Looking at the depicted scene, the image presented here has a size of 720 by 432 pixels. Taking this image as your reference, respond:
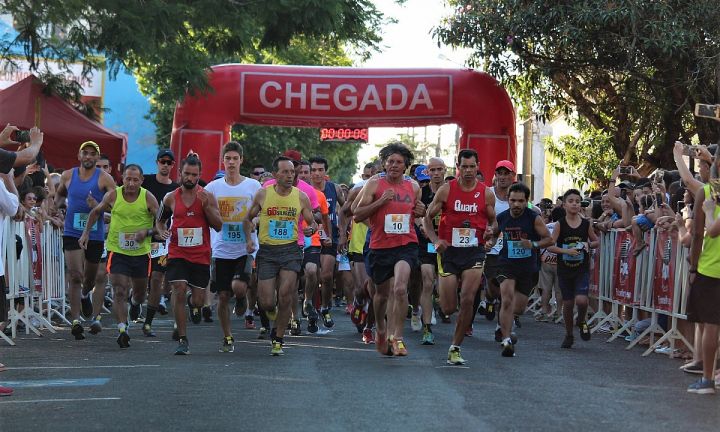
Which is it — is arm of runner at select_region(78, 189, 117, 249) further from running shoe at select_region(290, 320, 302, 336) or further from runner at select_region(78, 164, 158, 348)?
running shoe at select_region(290, 320, 302, 336)

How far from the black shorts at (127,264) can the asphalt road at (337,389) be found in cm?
73

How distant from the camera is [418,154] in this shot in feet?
420

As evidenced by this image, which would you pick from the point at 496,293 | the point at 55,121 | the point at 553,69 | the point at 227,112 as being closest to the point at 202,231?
the point at 496,293

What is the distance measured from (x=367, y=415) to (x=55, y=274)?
936cm

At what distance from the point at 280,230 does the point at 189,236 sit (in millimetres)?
867

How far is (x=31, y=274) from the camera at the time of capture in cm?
1561

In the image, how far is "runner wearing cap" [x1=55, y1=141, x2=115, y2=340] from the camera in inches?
599

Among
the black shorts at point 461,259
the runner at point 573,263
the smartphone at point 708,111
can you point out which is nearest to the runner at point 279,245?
the black shorts at point 461,259

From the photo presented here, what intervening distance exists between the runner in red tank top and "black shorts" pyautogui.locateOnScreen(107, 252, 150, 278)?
2.91m

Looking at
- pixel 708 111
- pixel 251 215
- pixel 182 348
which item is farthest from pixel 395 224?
pixel 708 111

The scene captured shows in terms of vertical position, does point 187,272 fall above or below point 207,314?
above

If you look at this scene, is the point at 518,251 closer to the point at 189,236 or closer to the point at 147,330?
the point at 189,236

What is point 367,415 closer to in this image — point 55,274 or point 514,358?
point 514,358

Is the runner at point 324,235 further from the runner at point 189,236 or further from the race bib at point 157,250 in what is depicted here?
the runner at point 189,236
